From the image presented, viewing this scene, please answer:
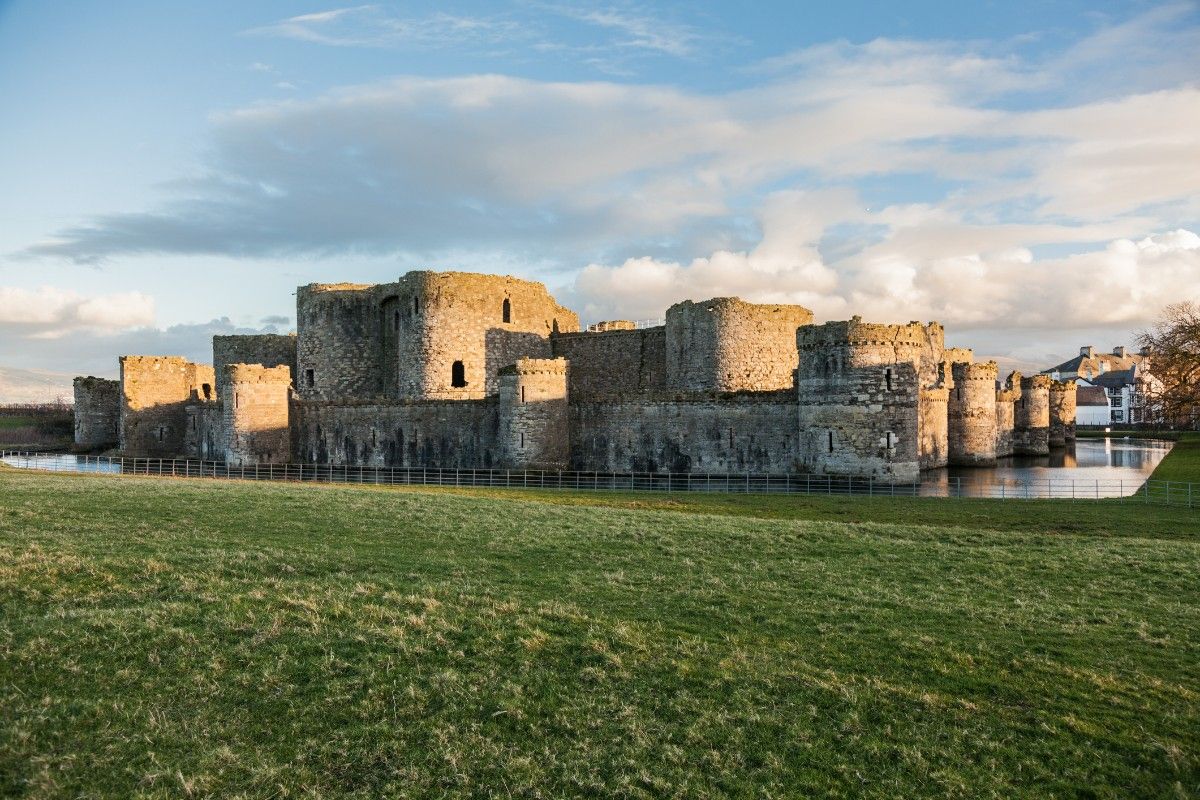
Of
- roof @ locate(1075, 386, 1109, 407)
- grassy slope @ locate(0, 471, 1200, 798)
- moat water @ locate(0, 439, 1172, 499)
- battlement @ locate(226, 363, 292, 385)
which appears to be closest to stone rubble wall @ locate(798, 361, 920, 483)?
moat water @ locate(0, 439, 1172, 499)

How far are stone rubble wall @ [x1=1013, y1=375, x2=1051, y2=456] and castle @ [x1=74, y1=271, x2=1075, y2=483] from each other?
0.47ft

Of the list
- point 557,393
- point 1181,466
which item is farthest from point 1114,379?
point 557,393

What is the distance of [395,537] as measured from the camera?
16406 millimetres

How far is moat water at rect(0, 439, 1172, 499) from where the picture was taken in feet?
103

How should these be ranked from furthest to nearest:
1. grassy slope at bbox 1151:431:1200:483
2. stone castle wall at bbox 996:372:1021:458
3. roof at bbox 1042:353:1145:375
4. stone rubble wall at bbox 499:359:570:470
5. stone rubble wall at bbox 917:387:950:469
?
roof at bbox 1042:353:1145:375, stone castle wall at bbox 996:372:1021:458, stone rubble wall at bbox 917:387:950:469, stone rubble wall at bbox 499:359:570:470, grassy slope at bbox 1151:431:1200:483

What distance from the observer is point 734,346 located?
43.1m

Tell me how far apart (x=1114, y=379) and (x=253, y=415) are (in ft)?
366

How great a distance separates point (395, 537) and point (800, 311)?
1320 inches

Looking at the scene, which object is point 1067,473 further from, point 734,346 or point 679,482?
point 679,482

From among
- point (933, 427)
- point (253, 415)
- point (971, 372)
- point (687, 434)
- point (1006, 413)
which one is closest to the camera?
point (687, 434)


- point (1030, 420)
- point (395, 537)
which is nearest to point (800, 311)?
point (1030, 420)

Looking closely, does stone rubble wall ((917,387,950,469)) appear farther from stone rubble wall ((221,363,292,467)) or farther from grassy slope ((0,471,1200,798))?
Answer: stone rubble wall ((221,363,292,467))


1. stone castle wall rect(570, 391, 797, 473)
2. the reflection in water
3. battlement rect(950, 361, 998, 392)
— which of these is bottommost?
the reflection in water

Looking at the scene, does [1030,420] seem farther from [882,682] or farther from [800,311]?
[882,682]
